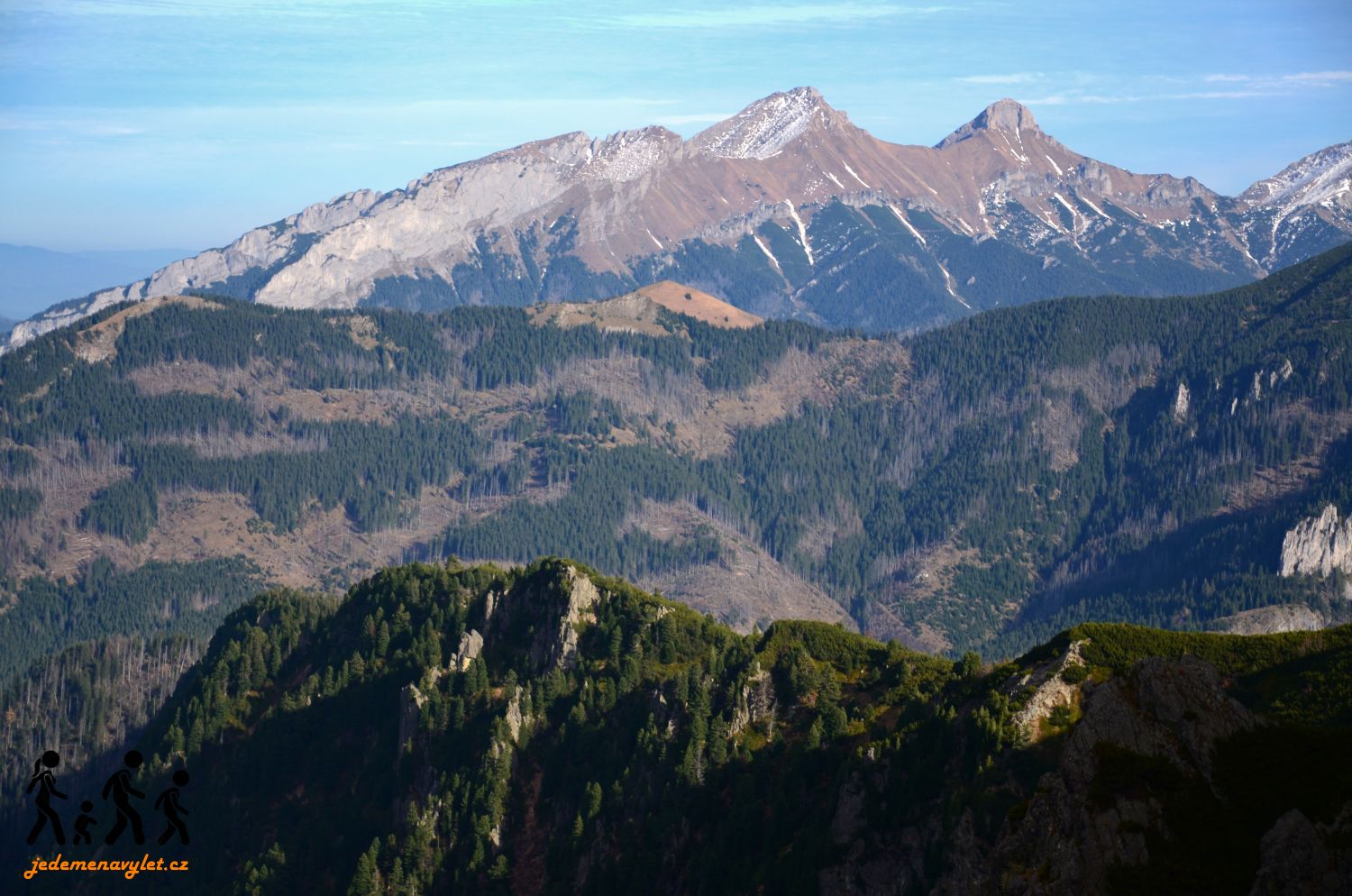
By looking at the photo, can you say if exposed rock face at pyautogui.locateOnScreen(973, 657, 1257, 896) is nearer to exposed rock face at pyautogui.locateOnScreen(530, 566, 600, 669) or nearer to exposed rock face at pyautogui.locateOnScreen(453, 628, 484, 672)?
exposed rock face at pyautogui.locateOnScreen(530, 566, 600, 669)

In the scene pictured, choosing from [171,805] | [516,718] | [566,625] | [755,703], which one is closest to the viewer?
[171,805]

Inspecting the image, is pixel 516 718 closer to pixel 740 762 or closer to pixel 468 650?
pixel 468 650

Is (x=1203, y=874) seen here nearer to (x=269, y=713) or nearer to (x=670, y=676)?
(x=670, y=676)

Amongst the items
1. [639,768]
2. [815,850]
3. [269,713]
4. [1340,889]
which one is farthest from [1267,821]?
[269,713]

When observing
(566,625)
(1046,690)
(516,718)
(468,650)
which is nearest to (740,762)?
(516,718)

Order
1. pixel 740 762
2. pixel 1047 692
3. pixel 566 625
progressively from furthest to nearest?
pixel 566 625 < pixel 740 762 < pixel 1047 692

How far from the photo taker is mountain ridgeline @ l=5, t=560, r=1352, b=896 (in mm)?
86438

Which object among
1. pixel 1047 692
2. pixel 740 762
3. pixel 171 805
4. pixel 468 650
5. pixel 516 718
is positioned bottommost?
pixel 516 718

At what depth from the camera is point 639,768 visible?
510 feet

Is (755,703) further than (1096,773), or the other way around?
(755,703)

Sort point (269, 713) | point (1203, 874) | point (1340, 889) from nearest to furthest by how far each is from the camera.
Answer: point (1340, 889) → point (1203, 874) → point (269, 713)

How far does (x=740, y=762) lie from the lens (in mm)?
147500

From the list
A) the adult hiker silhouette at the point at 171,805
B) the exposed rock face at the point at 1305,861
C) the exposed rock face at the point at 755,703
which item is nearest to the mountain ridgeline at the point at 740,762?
the exposed rock face at the point at 1305,861

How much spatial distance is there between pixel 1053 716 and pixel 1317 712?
53.6 feet
